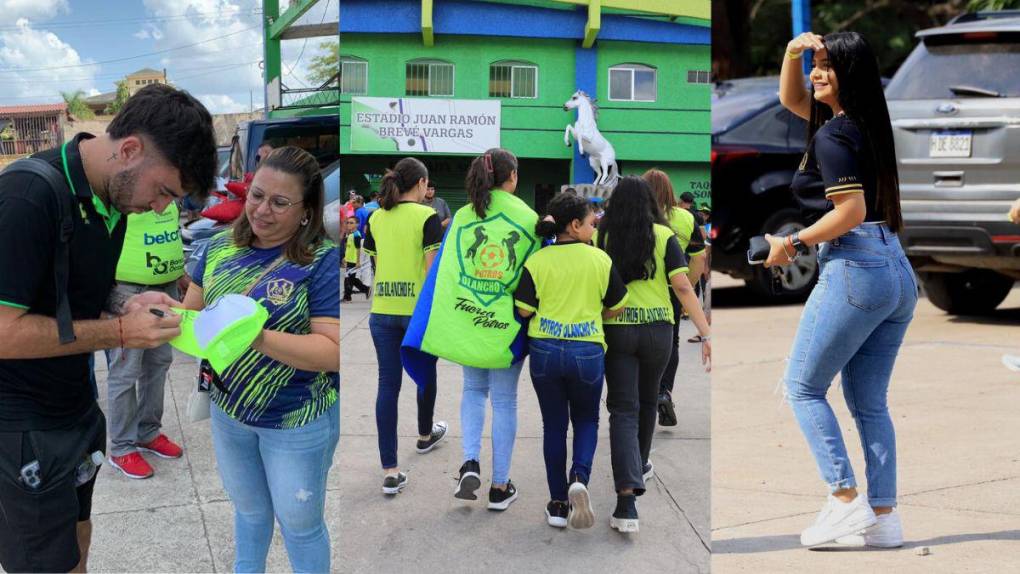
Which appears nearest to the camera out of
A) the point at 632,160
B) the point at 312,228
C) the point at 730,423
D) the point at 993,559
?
the point at 312,228

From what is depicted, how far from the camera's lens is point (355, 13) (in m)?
2.38

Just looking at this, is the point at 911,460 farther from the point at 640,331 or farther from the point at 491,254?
the point at 491,254

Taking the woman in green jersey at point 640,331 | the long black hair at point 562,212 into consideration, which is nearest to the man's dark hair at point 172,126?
the long black hair at point 562,212

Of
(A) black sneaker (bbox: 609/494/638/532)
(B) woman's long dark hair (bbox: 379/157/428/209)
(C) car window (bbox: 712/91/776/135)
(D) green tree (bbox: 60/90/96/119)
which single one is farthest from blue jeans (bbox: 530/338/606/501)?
(C) car window (bbox: 712/91/776/135)

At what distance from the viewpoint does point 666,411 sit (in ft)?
9.07

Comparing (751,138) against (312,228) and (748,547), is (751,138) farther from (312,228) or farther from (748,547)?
(312,228)

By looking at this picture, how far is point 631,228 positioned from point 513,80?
1.50 feet

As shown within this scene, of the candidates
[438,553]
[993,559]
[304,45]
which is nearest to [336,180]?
[304,45]

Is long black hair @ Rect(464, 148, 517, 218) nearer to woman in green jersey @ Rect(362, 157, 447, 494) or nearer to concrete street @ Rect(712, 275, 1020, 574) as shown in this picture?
woman in green jersey @ Rect(362, 157, 447, 494)

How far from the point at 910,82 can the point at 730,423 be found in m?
3.01

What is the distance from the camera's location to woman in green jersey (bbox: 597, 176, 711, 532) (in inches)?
107

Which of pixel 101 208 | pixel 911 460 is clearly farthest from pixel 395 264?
pixel 911 460

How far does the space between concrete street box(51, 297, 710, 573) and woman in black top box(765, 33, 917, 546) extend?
0.82 m

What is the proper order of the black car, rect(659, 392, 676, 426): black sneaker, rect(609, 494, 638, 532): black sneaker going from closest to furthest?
rect(609, 494, 638, 532): black sneaker < rect(659, 392, 676, 426): black sneaker < the black car
